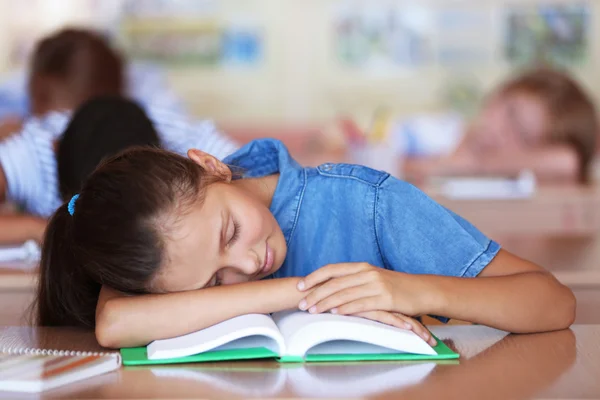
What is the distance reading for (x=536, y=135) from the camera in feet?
9.91

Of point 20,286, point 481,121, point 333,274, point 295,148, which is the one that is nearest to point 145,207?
point 333,274

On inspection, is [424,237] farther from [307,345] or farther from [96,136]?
[96,136]

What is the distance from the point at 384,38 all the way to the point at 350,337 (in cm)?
389

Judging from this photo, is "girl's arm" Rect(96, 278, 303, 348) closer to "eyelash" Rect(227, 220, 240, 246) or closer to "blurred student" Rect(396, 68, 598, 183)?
"eyelash" Rect(227, 220, 240, 246)

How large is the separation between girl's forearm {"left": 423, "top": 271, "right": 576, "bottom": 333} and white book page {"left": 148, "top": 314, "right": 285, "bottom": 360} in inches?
6.9

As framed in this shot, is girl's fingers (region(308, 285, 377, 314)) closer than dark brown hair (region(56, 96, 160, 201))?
Yes

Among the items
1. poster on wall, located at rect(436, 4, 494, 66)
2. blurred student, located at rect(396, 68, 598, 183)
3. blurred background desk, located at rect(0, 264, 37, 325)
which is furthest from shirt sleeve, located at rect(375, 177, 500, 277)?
poster on wall, located at rect(436, 4, 494, 66)

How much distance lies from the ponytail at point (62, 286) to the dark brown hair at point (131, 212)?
0.12ft

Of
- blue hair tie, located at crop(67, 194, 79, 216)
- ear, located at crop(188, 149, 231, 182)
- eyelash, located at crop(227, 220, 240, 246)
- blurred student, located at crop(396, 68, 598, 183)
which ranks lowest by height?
blurred student, located at crop(396, 68, 598, 183)

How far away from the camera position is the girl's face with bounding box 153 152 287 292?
34.3 inches

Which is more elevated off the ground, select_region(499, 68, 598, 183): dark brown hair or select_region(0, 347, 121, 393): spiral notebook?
select_region(0, 347, 121, 393): spiral notebook

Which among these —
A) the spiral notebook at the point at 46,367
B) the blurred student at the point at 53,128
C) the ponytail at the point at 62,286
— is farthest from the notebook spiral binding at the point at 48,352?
the blurred student at the point at 53,128

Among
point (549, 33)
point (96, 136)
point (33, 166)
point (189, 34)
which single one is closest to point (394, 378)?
point (96, 136)

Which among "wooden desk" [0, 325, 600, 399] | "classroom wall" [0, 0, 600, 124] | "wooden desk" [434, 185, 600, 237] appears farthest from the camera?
"classroom wall" [0, 0, 600, 124]
